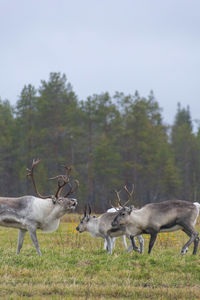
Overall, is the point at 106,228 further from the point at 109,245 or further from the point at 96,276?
the point at 96,276

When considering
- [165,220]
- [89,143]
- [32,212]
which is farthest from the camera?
[89,143]

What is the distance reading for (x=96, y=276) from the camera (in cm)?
812

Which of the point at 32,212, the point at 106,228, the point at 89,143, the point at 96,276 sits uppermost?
the point at 89,143

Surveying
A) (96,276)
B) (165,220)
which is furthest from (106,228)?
(96,276)

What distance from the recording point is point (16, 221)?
10047 millimetres

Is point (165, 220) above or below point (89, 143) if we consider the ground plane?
below

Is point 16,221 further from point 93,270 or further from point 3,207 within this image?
point 93,270

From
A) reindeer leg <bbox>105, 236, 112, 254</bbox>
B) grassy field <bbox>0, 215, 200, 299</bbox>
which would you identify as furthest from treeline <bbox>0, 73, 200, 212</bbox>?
grassy field <bbox>0, 215, 200, 299</bbox>

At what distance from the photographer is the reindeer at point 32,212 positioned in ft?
32.8

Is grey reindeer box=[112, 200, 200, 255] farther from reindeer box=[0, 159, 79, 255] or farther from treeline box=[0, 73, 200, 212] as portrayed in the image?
treeline box=[0, 73, 200, 212]

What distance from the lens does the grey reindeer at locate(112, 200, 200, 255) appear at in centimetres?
1073

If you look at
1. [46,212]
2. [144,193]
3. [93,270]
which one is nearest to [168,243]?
[46,212]

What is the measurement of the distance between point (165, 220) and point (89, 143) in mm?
28154

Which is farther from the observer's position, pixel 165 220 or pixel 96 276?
pixel 165 220
